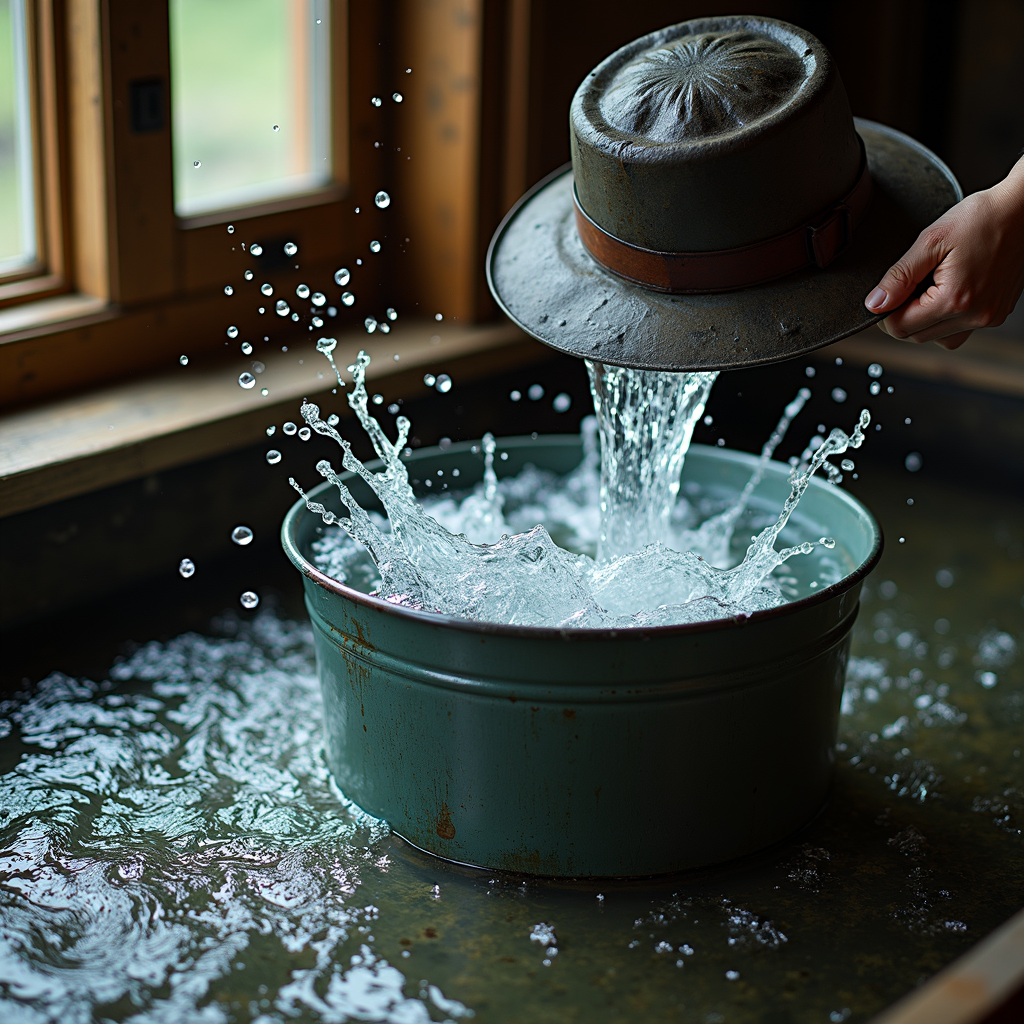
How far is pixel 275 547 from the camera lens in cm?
294

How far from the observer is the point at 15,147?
2566 millimetres

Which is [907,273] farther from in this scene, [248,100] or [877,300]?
[248,100]

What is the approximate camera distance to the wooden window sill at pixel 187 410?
91.6 inches

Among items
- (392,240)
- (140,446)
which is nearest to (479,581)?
(140,446)

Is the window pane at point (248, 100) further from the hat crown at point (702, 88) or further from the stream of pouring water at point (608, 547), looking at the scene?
the hat crown at point (702, 88)

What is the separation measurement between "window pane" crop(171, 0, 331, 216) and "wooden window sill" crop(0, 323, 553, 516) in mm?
388

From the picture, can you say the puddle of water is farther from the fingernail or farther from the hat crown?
the hat crown

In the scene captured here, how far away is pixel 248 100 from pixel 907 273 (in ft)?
5.73

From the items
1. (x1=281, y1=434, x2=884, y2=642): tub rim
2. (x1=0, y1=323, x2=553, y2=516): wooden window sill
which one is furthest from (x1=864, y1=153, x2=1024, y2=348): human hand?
(x1=0, y1=323, x2=553, y2=516): wooden window sill

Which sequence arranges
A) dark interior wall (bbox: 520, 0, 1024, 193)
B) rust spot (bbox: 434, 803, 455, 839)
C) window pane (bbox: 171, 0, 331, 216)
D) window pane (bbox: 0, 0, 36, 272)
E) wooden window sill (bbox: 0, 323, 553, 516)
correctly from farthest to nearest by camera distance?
dark interior wall (bbox: 520, 0, 1024, 193)
window pane (bbox: 171, 0, 331, 216)
window pane (bbox: 0, 0, 36, 272)
wooden window sill (bbox: 0, 323, 553, 516)
rust spot (bbox: 434, 803, 455, 839)

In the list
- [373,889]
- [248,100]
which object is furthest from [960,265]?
[248,100]

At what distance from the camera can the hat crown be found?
1666 millimetres

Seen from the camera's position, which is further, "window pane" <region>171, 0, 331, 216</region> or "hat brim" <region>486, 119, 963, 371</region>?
"window pane" <region>171, 0, 331, 216</region>

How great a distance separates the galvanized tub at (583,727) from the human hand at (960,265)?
36 centimetres
